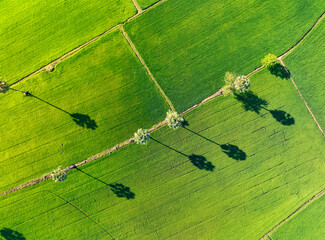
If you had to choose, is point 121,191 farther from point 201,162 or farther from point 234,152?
point 234,152

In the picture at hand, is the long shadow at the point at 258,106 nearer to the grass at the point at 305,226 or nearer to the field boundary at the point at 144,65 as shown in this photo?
the field boundary at the point at 144,65

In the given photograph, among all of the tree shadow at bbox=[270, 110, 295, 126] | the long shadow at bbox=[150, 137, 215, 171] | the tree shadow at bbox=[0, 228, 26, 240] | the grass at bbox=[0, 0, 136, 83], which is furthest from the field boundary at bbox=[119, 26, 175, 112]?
the tree shadow at bbox=[0, 228, 26, 240]

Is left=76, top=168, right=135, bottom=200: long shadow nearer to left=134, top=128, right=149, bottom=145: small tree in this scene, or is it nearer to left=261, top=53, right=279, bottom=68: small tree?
left=134, top=128, right=149, bottom=145: small tree

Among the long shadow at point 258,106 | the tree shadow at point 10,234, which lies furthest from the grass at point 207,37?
the tree shadow at point 10,234

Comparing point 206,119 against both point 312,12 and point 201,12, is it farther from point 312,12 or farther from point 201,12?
point 312,12

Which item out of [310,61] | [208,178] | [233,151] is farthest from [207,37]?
[208,178]
